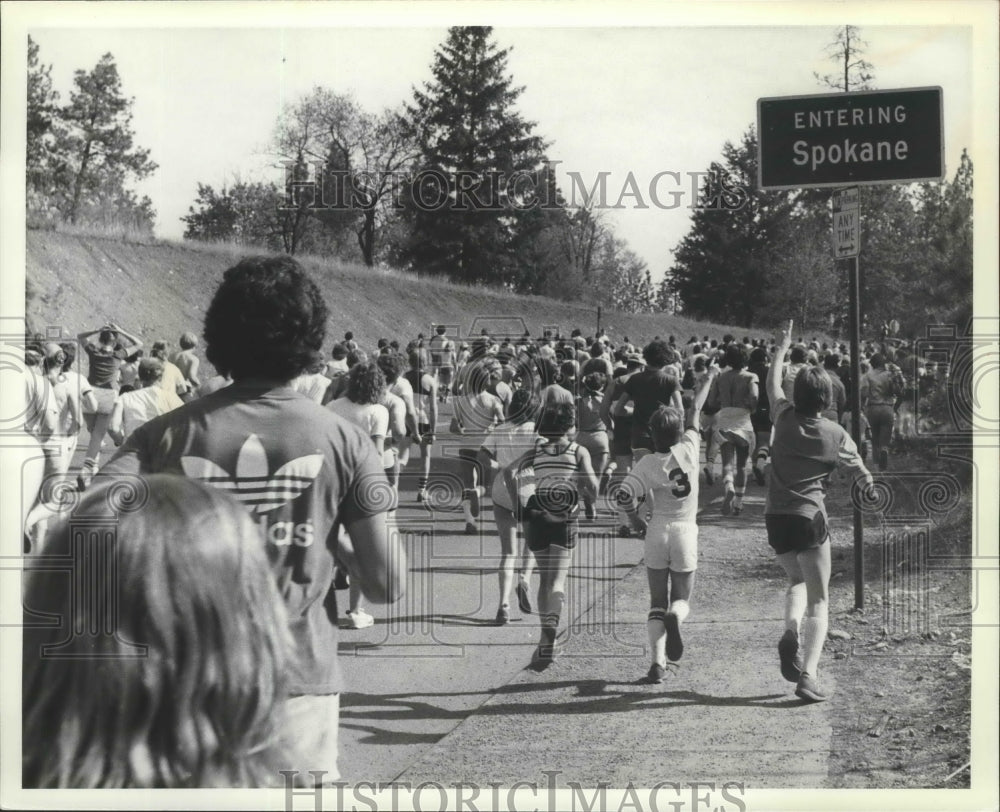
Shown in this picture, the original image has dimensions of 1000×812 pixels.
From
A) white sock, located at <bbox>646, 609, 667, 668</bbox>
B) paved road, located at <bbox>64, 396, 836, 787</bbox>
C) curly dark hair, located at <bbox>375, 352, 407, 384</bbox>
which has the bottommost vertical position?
paved road, located at <bbox>64, 396, 836, 787</bbox>

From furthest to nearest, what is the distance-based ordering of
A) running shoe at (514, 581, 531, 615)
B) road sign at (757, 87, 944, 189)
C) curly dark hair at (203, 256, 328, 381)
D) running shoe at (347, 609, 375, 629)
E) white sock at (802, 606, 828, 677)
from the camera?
running shoe at (347, 609, 375, 629) → running shoe at (514, 581, 531, 615) → white sock at (802, 606, 828, 677) → road sign at (757, 87, 944, 189) → curly dark hair at (203, 256, 328, 381)

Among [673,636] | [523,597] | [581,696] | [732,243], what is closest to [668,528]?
[673,636]

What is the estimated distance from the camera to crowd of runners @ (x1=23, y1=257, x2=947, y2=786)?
138 centimetres

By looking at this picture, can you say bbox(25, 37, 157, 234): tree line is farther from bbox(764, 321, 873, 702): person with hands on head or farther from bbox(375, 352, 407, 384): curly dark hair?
bbox(764, 321, 873, 702): person with hands on head

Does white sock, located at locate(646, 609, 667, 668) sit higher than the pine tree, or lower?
lower

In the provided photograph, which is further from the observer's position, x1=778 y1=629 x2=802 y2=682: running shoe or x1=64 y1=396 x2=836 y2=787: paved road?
x1=778 y1=629 x2=802 y2=682: running shoe

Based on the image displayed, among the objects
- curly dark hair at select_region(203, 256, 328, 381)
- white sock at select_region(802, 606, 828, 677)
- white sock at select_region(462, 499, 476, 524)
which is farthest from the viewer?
white sock at select_region(462, 499, 476, 524)

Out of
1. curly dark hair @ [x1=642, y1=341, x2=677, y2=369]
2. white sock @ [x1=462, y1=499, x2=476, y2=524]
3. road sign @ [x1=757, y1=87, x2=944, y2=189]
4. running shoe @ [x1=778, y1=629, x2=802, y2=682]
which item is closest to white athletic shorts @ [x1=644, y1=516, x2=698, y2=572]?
running shoe @ [x1=778, y1=629, x2=802, y2=682]

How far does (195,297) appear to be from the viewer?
764 cm

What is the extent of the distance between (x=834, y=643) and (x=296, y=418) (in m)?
4.16

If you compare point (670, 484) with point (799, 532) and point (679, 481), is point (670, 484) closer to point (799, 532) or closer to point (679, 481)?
point (679, 481)

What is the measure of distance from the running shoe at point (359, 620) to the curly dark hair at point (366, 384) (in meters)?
1.24

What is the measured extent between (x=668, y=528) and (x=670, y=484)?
0.22 meters

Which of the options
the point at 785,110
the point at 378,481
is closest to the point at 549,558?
the point at 785,110
